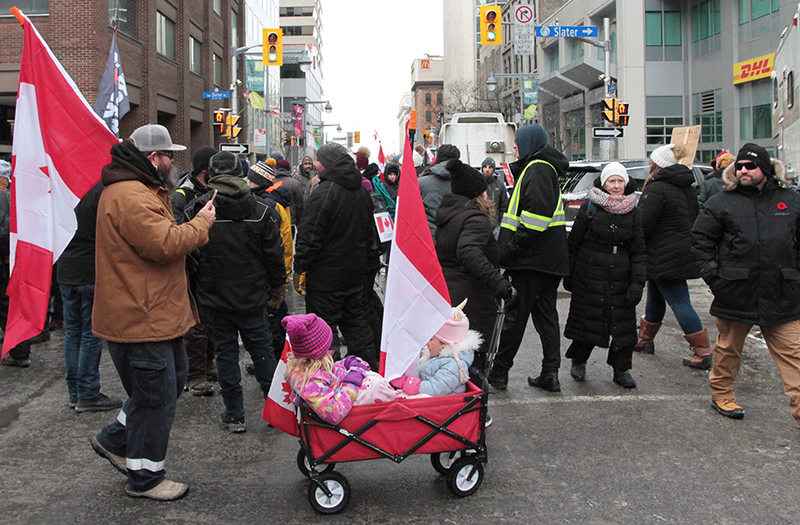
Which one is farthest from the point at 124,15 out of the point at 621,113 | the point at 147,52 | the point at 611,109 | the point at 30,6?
the point at 621,113

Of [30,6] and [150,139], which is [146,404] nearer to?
[150,139]

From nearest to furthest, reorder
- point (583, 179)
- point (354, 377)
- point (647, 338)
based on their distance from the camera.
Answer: point (354, 377), point (647, 338), point (583, 179)

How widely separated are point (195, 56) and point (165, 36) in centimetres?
447

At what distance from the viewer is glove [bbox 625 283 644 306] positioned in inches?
217

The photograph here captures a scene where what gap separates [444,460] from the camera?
155 inches

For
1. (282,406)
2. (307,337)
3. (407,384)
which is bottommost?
(282,406)

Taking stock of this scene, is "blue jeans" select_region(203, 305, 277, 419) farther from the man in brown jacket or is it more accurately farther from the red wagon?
the red wagon

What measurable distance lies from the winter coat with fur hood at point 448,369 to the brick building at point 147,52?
1973 centimetres

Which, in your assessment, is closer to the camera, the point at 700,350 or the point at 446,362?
the point at 446,362

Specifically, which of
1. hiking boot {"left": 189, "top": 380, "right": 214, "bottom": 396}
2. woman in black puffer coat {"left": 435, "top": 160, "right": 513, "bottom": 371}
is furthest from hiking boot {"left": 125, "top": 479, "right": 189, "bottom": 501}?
woman in black puffer coat {"left": 435, "top": 160, "right": 513, "bottom": 371}

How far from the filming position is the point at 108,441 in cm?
388

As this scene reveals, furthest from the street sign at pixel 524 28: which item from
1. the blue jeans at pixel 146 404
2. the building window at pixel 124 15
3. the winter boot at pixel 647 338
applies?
the blue jeans at pixel 146 404

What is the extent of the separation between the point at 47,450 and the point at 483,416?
2.87 meters

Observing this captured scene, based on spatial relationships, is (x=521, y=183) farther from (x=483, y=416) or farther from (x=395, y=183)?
(x=395, y=183)
